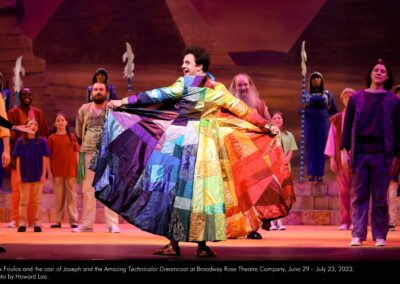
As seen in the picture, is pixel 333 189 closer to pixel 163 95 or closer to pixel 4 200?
pixel 4 200

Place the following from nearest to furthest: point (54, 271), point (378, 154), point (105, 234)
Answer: point (54, 271), point (378, 154), point (105, 234)

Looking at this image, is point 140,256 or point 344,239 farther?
point 344,239

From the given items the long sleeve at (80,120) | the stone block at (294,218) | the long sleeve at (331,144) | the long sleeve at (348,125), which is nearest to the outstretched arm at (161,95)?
the long sleeve at (348,125)

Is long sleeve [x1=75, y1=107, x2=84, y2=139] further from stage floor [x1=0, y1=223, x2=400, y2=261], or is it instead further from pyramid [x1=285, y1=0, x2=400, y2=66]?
pyramid [x1=285, y1=0, x2=400, y2=66]

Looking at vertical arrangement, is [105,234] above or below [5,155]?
below

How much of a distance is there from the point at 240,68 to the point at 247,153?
707 centimetres

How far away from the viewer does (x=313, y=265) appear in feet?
17.7

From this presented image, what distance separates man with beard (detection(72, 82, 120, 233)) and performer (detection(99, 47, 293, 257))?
2220mm

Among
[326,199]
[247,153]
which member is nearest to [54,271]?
[247,153]

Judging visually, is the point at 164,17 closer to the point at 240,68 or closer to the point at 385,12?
the point at 240,68

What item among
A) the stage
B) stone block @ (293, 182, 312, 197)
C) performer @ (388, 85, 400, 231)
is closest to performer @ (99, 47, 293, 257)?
the stage

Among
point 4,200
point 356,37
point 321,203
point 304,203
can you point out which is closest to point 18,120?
point 4,200

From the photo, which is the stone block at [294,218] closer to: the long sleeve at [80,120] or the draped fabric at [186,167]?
the long sleeve at [80,120]

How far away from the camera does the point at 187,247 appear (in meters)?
7.13
